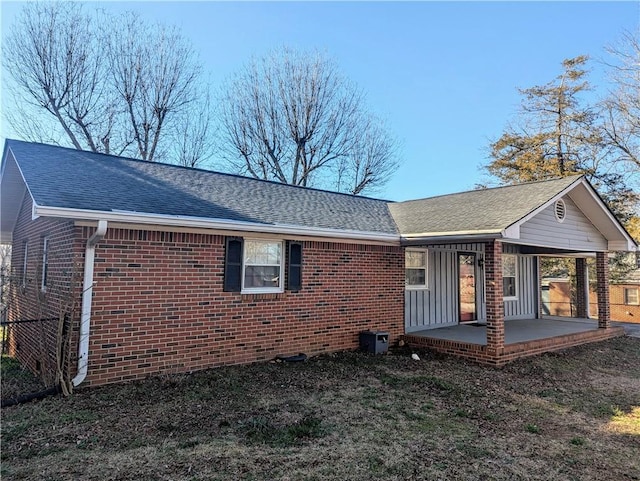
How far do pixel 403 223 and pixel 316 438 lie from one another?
6842 mm

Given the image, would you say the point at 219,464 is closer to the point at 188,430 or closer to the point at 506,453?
the point at 188,430

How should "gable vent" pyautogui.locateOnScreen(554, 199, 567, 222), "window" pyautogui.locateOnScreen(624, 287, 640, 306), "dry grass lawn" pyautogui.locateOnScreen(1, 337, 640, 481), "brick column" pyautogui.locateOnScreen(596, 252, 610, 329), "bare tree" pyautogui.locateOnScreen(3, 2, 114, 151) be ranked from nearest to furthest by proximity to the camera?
1. "dry grass lawn" pyautogui.locateOnScreen(1, 337, 640, 481)
2. "gable vent" pyautogui.locateOnScreen(554, 199, 567, 222)
3. "brick column" pyautogui.locateOnScreen(596, 252, 610, 329)
4. "bare tree" pyautogui.locateOnScreen(3, 2, 114, 151)
5. "window" pyautogui.locateOnScreen(624, 287, 640, 306)

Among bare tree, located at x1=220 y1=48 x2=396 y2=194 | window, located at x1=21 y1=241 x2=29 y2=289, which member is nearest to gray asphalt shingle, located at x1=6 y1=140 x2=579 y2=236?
window, located at x1=21 y1=241 x2=29 y2=289

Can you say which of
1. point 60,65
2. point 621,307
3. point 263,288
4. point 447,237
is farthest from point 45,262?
point 621,307

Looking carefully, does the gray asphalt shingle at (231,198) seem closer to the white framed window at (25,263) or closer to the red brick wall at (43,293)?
the red brick wall at (43,293)

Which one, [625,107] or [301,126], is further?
[301,126]

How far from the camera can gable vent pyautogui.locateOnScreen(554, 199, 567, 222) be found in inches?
386

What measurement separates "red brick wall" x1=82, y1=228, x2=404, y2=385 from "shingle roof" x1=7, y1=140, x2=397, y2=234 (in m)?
0.47

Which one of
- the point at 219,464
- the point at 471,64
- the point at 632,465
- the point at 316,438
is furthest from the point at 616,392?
the point at 471,64

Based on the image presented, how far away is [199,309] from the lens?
6867 mm

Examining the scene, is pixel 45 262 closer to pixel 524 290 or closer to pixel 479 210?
pixel 479 210

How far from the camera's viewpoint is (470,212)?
9.23 meters

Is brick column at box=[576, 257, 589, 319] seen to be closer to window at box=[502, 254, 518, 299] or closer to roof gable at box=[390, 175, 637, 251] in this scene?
window at box=[502, 254, 518, 299]

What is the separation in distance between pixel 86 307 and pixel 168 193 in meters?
2.50
